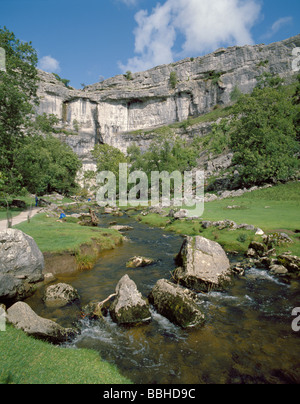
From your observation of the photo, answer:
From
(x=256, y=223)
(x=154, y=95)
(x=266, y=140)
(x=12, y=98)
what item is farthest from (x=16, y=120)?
(x=154, y=95)

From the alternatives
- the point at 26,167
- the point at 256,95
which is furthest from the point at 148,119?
the point at 26,167

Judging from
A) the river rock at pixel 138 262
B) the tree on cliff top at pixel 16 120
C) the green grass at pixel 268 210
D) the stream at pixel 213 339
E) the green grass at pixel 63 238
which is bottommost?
the stream at pixel 213 339

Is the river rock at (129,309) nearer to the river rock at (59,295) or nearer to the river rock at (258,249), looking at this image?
the river rock at (59,295)

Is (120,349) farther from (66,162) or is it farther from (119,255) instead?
(66,162)

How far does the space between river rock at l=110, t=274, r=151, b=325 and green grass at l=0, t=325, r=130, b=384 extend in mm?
1905

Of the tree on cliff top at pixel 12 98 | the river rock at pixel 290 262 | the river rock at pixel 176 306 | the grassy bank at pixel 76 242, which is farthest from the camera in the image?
the tree on cliff top at pixel 12 98

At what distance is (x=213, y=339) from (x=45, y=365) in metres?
4.81

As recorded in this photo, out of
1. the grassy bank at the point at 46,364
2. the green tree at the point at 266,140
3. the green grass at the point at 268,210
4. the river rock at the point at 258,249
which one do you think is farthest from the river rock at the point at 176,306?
the green tree at the point at 266,140

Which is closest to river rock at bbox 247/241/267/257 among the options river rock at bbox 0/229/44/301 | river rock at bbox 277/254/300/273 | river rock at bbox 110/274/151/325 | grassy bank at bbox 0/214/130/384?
river rock at bbox 277/254/300/273

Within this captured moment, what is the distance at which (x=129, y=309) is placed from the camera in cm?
781

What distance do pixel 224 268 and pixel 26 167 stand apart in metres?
26.4

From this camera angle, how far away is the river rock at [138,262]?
1307 centimetres

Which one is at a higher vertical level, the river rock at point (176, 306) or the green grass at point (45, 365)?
the green grass at point (45, 365)

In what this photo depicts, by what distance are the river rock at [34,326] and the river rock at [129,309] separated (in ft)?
5.44
